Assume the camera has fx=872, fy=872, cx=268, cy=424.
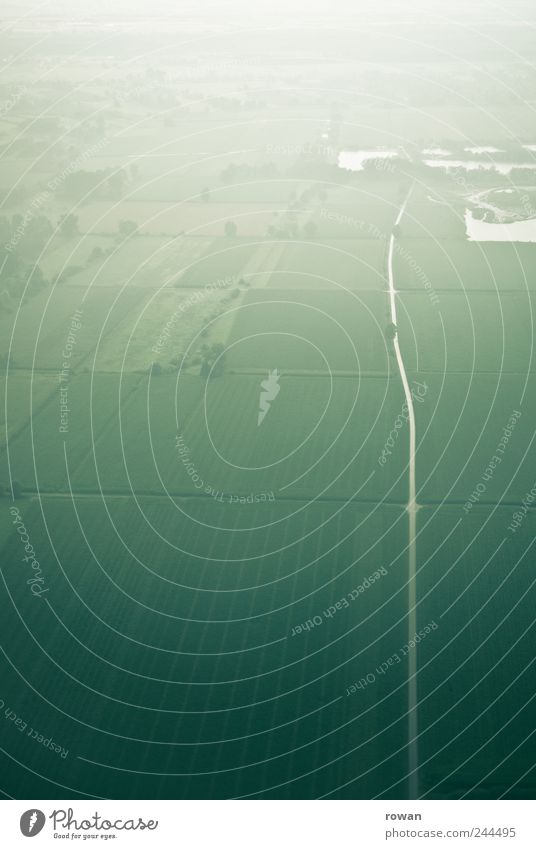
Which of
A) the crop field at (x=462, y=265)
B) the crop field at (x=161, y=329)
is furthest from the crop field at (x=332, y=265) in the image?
the crop field at (x=161, y=329)

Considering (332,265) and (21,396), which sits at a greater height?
(332,265)

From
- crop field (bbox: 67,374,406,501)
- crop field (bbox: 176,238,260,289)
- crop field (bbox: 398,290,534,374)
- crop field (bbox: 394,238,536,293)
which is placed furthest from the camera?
crop field (bbox: 176,238,260,289)

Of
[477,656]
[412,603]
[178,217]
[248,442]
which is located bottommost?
[477,656]

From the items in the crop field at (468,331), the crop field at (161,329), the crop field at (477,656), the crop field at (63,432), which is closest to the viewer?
the crop field at (477,656)

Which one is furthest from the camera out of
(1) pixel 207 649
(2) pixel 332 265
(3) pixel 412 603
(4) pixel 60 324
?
(2) pixel 332 265

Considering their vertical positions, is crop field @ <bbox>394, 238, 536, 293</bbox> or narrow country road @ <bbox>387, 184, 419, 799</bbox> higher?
crop field @ <bbox>394, 238, 536, 293</bbox>

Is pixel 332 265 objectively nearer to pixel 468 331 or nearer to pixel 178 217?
pixel 468 331

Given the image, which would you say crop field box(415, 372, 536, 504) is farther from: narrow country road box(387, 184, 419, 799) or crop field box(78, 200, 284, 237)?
crop field box(78, 200, 284, 237)

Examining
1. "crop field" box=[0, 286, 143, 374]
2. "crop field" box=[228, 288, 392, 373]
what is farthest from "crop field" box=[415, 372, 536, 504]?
"crop field" box=[0, 286, 143, 374]

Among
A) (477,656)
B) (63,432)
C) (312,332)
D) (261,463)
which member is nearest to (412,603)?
(477,656)

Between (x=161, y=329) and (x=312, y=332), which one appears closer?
(x=312, y=332)

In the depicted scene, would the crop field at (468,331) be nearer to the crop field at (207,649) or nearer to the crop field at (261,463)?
the crop field at (261,463)

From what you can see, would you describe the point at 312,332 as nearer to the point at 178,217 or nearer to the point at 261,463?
the point at 261,463

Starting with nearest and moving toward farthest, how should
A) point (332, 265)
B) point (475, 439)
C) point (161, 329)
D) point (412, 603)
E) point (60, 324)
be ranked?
Result: point (412, 603) < point (475, 439) < point (161, 329) < point (60, 324) < point (332, 265)
